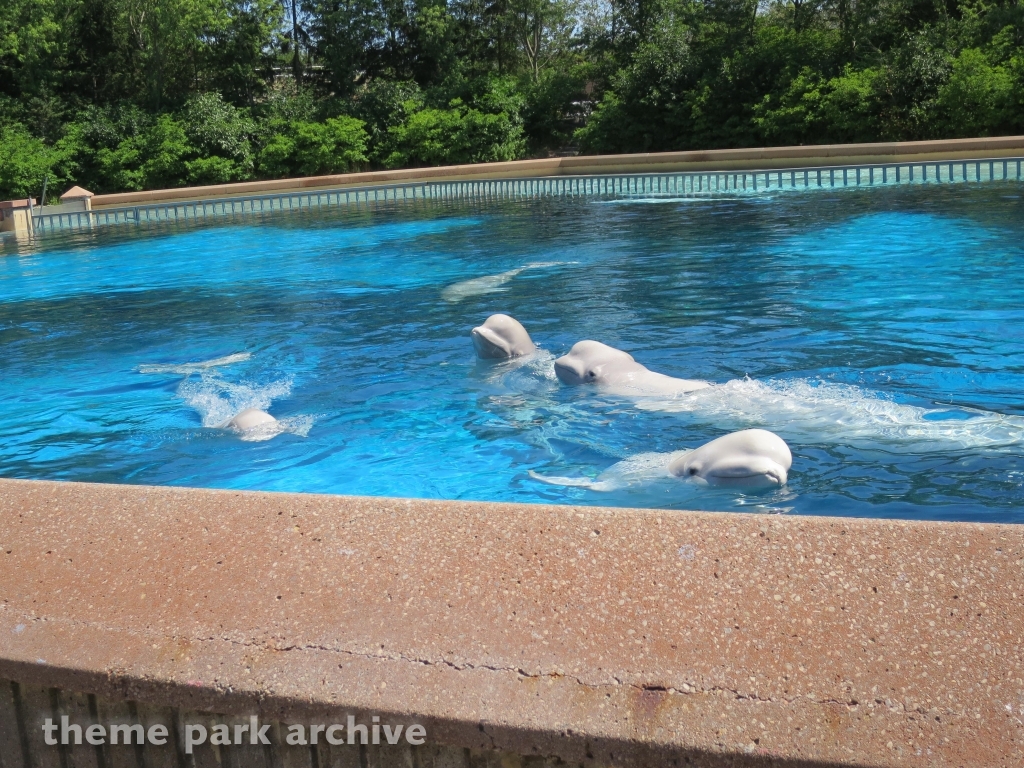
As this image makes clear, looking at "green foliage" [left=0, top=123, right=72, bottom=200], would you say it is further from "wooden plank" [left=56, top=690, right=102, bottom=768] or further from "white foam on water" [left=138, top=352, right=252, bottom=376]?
"wooden plank" [left=56, top=690, right=102, bottom=768]

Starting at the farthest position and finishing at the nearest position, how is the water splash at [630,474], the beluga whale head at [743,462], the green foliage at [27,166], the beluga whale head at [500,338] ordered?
the green foliage at [27,166] < the beluga whale head at [500,338] < the water splash at [630,474] < the beluga whale head at [743,462]

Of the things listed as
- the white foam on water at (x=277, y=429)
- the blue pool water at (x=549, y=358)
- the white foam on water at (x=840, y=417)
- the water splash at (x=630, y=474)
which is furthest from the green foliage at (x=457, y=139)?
the water splash at (x=630, y=474)

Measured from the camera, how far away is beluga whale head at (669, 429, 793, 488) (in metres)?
4.51

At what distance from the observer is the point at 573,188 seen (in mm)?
22703

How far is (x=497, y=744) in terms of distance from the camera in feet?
6.15

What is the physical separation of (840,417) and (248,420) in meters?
3.76

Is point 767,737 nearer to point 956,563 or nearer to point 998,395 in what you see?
point 956,563

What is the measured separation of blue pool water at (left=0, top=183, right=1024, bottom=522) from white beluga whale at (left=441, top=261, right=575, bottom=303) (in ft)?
0.31

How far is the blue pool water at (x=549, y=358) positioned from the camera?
222 inches

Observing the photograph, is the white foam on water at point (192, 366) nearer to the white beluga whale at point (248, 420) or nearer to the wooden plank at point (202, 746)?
the white beluga whale at point (248, 420)

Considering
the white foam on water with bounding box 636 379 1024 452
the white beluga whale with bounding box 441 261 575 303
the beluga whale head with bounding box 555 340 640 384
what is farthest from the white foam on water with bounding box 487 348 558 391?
the white beluga whale with bounding box 441 261 575 303

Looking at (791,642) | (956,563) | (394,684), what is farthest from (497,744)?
(956,563)

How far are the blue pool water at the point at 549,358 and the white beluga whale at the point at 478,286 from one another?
0.09 m

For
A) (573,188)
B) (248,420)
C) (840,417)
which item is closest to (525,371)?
(248,420)
